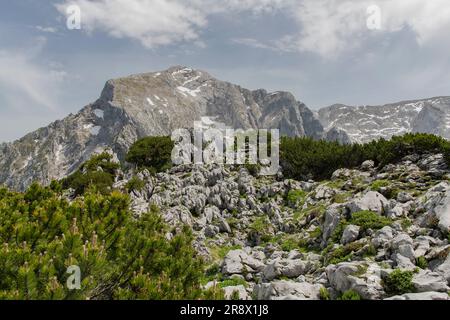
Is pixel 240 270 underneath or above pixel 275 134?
underneath

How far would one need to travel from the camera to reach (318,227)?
1030 inches

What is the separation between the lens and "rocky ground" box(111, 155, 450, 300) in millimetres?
12398

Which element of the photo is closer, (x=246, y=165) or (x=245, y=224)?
(x=245, y=224)

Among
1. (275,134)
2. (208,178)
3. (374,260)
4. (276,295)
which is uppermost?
(275,134)

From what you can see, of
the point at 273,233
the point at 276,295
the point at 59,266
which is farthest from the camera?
the point at 273,233

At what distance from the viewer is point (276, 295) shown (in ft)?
39.9

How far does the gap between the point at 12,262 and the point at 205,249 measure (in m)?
18.7

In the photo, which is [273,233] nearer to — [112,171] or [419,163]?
[419,163]

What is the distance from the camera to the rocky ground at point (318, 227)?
1240 cm

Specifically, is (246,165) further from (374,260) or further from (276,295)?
(276,295)
